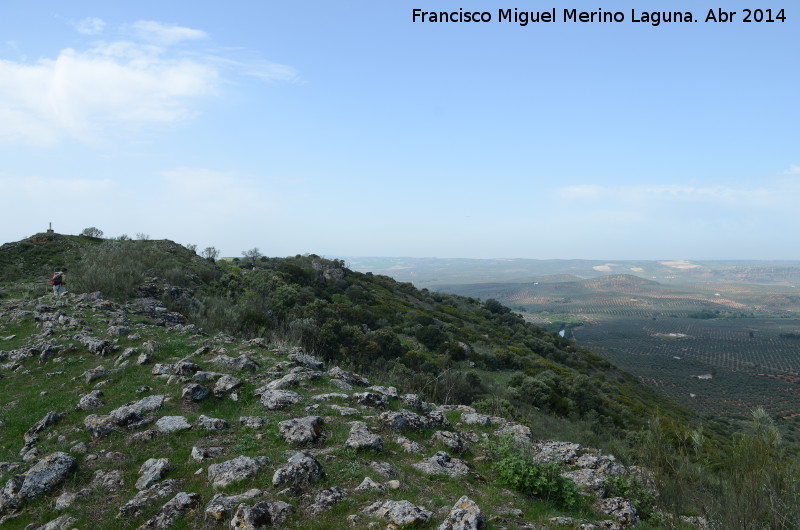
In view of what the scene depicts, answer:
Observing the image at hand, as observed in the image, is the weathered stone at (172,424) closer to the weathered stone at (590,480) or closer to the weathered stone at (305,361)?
the weathered stone at (305,361)

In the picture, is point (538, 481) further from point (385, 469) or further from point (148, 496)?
point (148, 496)

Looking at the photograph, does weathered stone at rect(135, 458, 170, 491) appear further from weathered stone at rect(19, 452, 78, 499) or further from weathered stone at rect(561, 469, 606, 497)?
weathered stone at rect(561, 469, 606, 497)

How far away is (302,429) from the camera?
7766 millimetres

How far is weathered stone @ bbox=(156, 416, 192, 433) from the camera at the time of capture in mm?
7784

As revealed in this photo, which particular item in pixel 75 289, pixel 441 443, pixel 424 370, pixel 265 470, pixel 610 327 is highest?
pixel 75 289

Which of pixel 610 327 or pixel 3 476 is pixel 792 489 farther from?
pixel 610 327

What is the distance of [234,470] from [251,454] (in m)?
0.65

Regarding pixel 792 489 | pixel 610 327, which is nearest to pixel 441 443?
pixel 792 489

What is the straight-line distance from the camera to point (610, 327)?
5177 inches

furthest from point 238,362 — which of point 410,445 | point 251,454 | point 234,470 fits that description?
point 410,445

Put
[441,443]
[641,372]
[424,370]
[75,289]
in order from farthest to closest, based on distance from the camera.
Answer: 1. [641,372]
2. [424,370]
3. [75,289]
4. [441,443]

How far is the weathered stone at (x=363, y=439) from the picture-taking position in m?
7.39

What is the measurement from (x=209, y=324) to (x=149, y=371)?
276 inches

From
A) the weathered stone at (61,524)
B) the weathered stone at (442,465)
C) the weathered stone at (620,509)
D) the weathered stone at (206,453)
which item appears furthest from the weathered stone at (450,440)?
the weathered stone at (61,524)
